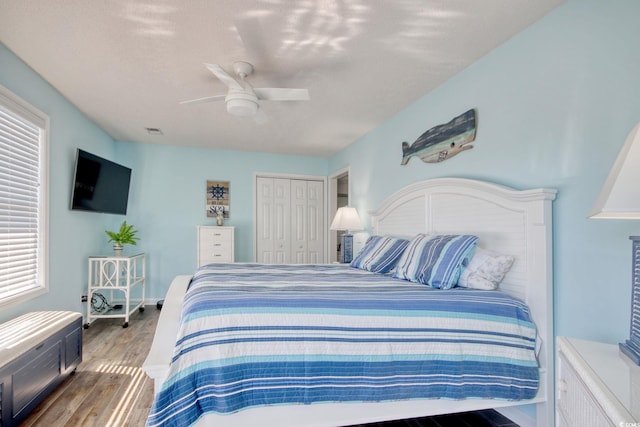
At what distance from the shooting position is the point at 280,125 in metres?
3.94

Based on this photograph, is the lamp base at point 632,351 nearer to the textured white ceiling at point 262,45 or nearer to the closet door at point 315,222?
the textured white ceiling at point 262,45

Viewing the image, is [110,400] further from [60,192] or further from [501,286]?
[501,286]

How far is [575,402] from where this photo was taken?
3.51 feet

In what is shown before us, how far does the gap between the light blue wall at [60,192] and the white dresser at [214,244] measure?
4.29 feet

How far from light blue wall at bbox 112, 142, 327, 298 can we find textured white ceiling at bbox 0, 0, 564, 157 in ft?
4.74

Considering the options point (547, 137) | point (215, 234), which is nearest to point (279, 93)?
point (547, 137)

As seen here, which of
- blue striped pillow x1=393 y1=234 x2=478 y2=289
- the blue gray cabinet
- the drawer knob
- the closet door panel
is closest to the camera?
the drawer knob

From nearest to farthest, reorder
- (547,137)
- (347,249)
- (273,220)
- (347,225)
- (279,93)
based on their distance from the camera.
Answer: (547,137)
(279,93)
(347,225)
(347,249)
(273,220)

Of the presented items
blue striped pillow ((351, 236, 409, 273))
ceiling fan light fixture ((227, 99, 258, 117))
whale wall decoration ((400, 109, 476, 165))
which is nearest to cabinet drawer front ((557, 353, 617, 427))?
blue striped pillow ((351, 236, 409, 273))

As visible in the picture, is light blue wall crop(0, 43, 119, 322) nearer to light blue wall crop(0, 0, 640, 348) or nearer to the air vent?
light blue wall crop(0, 0, 640, 348)

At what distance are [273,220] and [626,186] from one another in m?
4.86

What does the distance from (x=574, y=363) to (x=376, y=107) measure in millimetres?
2758

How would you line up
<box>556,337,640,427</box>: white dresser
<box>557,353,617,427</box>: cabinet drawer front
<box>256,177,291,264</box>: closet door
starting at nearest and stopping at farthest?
<box>556,337,640,427</box>: white dresser < <box>557,353,617,427</box>: cabinet drawer front < <box>256,177,291,264</box>: closet door

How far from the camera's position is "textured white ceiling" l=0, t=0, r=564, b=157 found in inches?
72.4
